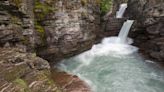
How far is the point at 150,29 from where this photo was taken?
21.8m

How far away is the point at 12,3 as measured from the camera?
13.0 meters

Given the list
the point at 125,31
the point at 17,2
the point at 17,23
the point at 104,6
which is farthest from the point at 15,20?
the point at 125,31

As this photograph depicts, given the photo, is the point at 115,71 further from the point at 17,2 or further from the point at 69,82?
the point at 17,2

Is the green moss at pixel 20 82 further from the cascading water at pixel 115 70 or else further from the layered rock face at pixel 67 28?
the layered rock face at pixel 67 28

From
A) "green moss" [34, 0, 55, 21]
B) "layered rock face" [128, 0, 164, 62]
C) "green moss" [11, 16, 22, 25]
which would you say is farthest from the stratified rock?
"layered rock face" [128, 0, 164, 62]

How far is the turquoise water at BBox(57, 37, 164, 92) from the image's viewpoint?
14.1 m

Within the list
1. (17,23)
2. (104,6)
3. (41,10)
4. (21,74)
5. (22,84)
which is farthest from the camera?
(104,6)

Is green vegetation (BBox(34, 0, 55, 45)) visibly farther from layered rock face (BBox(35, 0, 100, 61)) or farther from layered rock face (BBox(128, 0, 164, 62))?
layered rock face (BBox(128, 0, 164, 62))

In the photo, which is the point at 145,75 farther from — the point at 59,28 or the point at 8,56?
the point at 8,56

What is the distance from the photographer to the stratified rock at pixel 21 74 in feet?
26.7

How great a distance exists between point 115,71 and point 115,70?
0.20 metres

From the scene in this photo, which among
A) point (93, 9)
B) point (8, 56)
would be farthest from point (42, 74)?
point (93, 9)

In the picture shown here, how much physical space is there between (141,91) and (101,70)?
446 centimetres

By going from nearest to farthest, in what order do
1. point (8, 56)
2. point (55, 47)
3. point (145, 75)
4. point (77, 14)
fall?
point (8, 56)
point (145, 75)
point (55, 47)
point (77, 14)
